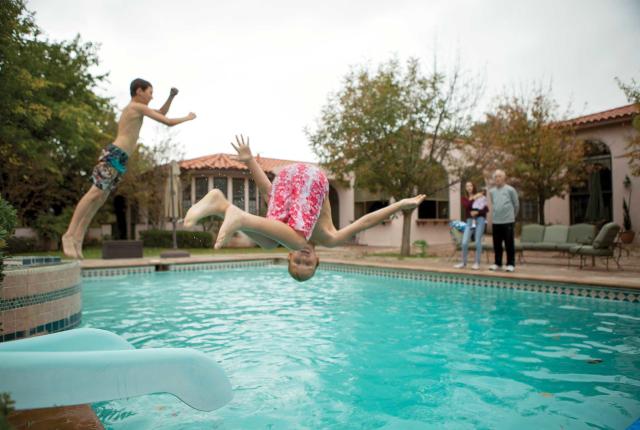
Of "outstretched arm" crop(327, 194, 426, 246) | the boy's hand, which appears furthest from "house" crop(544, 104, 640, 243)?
the boy's hand

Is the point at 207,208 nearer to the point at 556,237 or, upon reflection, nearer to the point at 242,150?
the point at 242,150

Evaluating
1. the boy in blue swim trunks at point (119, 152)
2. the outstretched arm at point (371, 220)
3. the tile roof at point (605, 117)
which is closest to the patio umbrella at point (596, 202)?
the tile roof at point (605, 117)

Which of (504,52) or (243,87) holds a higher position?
(504,52)

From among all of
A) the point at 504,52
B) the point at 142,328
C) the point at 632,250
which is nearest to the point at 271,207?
the point at 142,328

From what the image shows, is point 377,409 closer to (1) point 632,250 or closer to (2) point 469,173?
(2) point 469,173

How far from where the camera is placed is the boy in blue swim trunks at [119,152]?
3.81m

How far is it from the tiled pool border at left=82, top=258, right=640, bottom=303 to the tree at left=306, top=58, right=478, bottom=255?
2.66 meters

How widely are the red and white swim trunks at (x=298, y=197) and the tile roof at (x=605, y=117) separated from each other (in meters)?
15.5

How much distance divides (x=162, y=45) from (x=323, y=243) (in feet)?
9.53

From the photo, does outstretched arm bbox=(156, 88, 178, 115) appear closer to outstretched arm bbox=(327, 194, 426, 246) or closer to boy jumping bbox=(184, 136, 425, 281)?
boy jumping bbox=(184, 136, 425, 281)

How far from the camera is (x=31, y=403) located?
165 centimetres

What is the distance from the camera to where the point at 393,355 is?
443cm

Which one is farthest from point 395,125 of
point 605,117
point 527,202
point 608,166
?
point 527,202

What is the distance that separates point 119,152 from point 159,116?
1.80 ft
